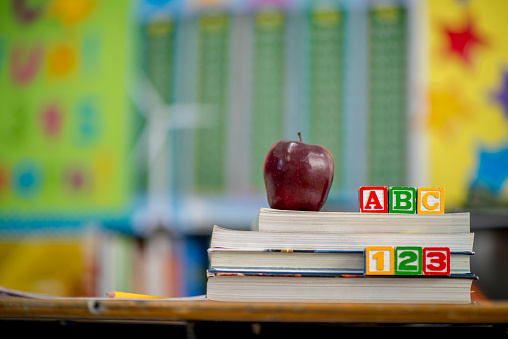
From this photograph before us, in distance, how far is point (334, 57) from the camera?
2934mm

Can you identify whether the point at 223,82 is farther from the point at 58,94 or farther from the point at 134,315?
the point at 134,315

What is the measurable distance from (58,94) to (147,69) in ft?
1.83

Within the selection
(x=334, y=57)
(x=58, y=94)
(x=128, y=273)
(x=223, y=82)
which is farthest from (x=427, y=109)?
(x=58, y=94)

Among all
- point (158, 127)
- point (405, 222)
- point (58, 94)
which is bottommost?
point (405, 222)

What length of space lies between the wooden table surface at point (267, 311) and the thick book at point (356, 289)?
60 mm

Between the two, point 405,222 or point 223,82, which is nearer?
point 405,222

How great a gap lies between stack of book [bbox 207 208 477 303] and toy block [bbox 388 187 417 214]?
3cm

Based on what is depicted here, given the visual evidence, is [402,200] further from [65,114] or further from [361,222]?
[65,114]

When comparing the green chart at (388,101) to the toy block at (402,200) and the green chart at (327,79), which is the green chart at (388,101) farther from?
the toy block at (402,200)

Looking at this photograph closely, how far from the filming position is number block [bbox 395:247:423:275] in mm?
622

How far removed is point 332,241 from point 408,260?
3.5 inches

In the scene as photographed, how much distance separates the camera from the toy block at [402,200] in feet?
2.27

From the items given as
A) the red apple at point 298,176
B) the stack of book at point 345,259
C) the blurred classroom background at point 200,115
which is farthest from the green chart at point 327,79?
the stack of book at point 345,259

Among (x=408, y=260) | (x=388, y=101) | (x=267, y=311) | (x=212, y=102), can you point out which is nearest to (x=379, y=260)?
(x=408, y=260)
